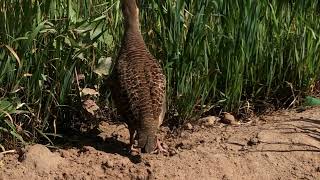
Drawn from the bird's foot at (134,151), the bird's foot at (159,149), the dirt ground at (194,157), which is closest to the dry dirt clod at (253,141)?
the dirt ground at (194,157)

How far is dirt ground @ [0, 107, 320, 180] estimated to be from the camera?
4730mm

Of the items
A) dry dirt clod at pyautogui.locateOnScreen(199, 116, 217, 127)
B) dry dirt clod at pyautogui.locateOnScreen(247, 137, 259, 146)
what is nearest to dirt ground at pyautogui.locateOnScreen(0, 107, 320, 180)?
dry dirt clod at pyautogui.locateOnScreen(247, 137, 259, 146)

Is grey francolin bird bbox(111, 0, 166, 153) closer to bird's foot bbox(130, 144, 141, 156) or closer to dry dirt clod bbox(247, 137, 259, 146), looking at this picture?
bird's foot bbox(130, 144, 141, 156)

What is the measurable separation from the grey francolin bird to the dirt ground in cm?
19

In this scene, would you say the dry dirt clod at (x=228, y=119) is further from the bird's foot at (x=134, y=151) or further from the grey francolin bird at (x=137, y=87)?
the bird's foot at (x=134, y=151)

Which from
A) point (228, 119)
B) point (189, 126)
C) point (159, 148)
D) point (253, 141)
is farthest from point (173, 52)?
point (253, 141)

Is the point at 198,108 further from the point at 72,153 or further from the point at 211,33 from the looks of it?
the point at 72,153

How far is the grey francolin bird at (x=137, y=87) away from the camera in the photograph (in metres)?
4.66

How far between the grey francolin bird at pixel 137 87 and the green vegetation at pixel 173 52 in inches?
9.8

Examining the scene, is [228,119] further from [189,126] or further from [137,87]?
[137,87]

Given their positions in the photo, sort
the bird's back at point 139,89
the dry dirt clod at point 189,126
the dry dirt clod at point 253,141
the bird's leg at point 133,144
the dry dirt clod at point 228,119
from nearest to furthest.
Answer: the bird's back at point 139,89 < the bird's leg at point 133,144 < the dry dirt clod at point 253,141 < the dry dirt clod at point 189,126 < the dry dirt clod at point 228,119

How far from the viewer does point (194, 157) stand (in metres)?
4.88

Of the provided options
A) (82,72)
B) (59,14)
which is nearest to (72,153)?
(82,72)

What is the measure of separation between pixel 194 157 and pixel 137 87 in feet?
2.11
